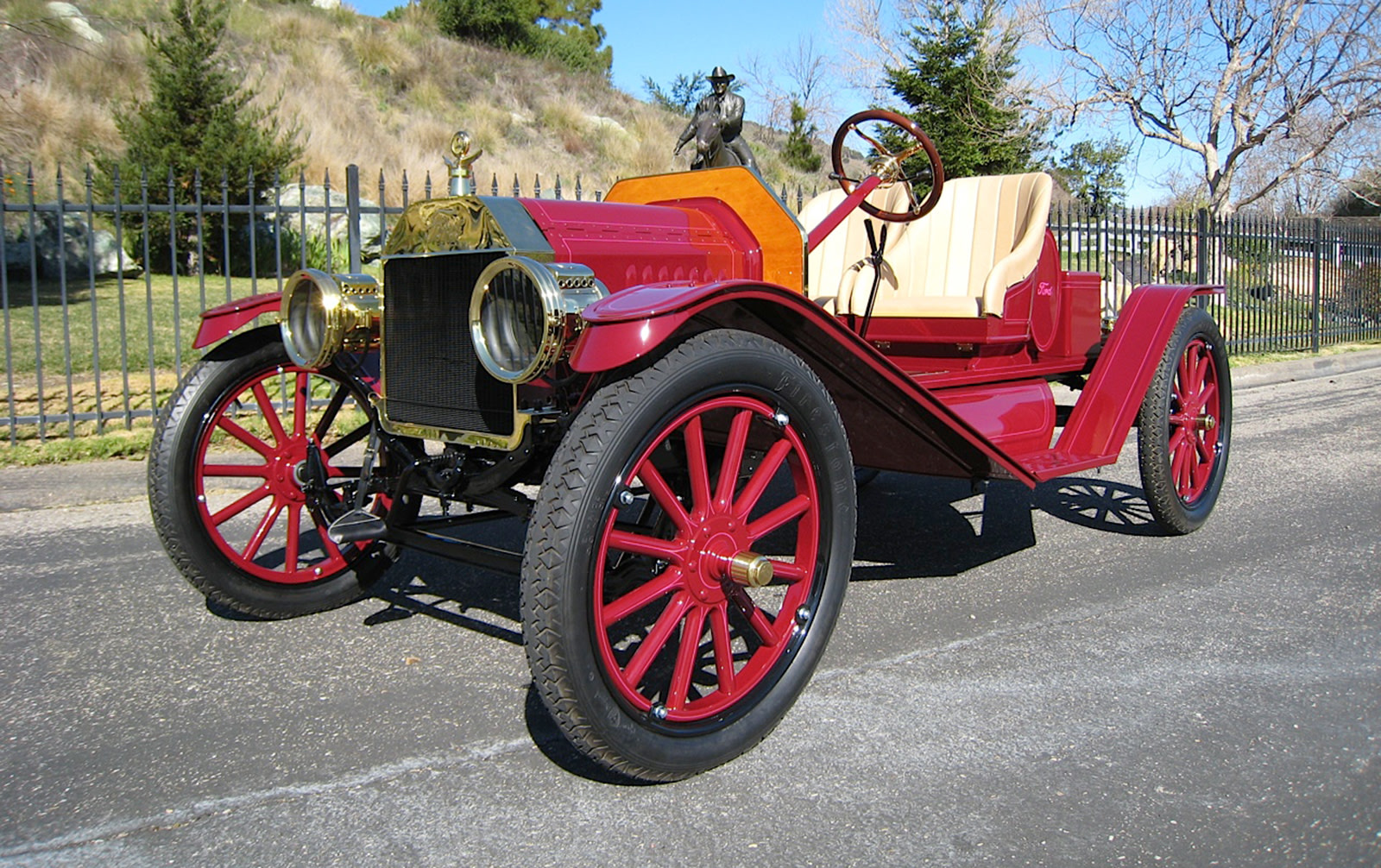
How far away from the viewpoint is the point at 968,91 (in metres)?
23.1

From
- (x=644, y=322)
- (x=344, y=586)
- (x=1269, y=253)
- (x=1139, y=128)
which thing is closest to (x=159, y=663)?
(x=344, y=586)

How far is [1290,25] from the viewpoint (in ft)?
69.3

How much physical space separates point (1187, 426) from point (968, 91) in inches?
801

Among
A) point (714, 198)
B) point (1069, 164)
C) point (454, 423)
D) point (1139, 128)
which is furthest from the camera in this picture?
point (1069, 164)

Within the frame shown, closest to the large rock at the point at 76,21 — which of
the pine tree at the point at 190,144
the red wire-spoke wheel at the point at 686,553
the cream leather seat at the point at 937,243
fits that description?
the pine tree at the point at 190,144

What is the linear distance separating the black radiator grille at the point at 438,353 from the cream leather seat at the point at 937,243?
2067 mm

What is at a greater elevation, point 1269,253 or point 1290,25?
point 1290,25

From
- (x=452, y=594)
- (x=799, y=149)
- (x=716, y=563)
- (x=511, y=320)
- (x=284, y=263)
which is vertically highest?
(x=799, y=149)

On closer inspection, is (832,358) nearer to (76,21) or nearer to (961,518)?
(961,518)

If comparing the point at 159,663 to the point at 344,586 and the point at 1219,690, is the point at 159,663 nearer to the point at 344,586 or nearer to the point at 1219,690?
the point at 344,586

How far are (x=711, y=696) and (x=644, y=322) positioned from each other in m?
0.93

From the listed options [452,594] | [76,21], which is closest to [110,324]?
[452,594]

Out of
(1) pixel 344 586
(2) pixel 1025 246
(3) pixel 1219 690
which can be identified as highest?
(2) pixel 1025 246

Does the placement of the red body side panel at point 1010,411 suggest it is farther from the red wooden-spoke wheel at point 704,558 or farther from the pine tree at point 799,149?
the pine tree at point 799,149
